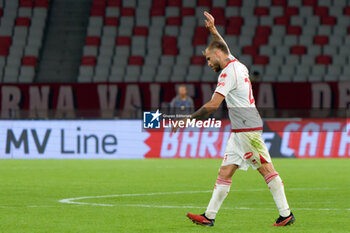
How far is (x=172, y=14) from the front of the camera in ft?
114

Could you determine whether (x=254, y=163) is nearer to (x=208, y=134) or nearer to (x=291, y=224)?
(x=291, y=224)

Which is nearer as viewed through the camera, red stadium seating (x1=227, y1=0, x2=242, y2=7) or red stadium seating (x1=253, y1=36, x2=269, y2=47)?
red stadium seating (x1=253, y1=36, x2=269, y2=47)

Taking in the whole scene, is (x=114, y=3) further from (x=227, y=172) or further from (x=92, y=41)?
(x=227, y=172)

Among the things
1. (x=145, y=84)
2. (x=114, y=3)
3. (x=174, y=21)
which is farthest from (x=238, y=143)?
(x=114, y=3)

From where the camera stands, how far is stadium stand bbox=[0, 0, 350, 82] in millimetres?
31516

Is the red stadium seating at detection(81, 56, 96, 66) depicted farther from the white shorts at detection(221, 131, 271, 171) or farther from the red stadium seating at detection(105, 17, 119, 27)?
the white shorts at detection(221, 131, 271, 171)

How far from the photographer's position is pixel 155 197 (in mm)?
12414

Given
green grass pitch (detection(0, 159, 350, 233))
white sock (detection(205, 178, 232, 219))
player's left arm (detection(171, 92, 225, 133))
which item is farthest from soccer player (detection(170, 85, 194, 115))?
player's left arm (detection(171, 92, 225, 133))

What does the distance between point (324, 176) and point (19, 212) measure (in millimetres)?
8513

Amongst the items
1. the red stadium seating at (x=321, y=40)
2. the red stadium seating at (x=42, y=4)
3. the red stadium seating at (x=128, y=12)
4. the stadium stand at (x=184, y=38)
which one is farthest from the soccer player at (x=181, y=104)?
the red stadium seating at (x=42, y=4)

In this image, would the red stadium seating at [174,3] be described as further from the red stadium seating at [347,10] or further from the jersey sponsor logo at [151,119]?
the jersey sponsor logo at [151,119]

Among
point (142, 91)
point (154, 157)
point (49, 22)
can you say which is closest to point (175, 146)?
point (154, 157)

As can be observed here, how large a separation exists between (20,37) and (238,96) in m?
26.4

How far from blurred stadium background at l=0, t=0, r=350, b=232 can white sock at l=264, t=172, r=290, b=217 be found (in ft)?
9.74
